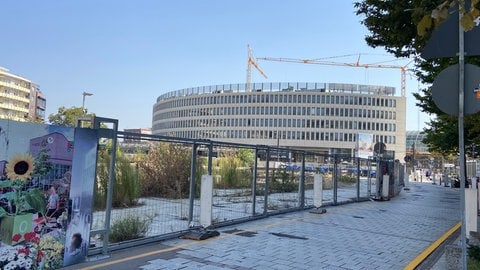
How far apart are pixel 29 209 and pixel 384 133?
13108 centimetres

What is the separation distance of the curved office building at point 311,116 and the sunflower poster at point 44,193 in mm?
116760

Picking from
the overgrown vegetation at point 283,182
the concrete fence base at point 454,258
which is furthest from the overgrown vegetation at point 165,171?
the concrete fence base at point 454,258

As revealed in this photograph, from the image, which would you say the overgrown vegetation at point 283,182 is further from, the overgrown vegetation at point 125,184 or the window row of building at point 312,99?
the window row of building at point 312,99

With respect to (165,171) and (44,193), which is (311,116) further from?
(44,193)

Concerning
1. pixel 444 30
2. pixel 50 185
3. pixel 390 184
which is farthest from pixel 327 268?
pixel 390 184

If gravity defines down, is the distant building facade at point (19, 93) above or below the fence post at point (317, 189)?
above

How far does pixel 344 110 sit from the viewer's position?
127 m

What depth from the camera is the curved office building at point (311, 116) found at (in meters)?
127

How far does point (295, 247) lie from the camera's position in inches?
310

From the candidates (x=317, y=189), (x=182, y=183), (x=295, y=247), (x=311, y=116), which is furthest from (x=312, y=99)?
(x=295, y=247)

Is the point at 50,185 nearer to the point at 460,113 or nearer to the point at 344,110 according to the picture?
the point at 460,113

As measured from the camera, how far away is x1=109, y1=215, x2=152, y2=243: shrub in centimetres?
766

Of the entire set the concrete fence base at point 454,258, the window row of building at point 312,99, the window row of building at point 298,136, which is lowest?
the concrete fence base at point 454,258

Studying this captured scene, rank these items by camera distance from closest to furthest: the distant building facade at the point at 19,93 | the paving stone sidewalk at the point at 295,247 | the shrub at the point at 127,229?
the paving stone sidewalk at the point at 295,247, the shrub at the point at 127,229, the distant building facade at the point at 19,93
